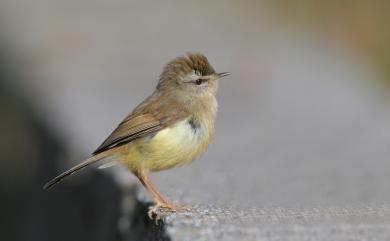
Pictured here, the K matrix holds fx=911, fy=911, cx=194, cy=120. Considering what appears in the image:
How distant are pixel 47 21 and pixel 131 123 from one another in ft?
22.7

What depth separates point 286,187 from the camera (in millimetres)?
6211

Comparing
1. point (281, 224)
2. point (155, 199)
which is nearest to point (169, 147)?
point (155, 199)

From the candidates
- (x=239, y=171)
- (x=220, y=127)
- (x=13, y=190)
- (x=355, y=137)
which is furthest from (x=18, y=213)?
→ (x=355, y=137)

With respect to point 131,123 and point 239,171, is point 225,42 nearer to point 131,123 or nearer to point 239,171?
point 239,171

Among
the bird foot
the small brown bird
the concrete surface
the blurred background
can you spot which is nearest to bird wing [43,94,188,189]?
the small brown bird

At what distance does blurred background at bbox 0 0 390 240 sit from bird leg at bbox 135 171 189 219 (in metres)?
0.15

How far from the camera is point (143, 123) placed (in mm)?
5926

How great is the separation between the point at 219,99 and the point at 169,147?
3933mm

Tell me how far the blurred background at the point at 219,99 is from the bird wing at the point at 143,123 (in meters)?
0.39

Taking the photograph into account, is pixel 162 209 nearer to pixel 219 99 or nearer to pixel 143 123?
pixel 143 123

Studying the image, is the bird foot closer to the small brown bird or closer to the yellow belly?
the small brown bird

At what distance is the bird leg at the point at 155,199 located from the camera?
5.09 m

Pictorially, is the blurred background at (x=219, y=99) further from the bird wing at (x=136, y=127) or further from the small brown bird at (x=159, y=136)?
the bird wing at (x=136, y=127)

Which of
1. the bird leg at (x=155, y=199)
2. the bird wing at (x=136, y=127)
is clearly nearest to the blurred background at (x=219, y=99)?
the bird leg at (x=155, y=199)
